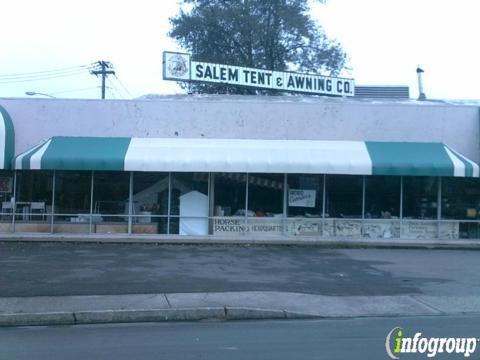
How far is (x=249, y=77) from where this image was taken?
2852 centimetres

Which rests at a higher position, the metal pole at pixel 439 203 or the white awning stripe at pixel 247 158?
the white awning stripe at pixel 247 158

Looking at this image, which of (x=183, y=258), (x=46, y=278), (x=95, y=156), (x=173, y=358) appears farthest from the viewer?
(x=95, y=156)

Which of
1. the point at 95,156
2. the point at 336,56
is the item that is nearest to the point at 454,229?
the point at 95,156

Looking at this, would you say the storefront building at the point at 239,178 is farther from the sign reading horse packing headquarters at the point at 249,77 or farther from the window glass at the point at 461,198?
the sign reading horse packing headquarters at the point at 249,77

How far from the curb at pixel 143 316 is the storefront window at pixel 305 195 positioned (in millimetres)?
12684

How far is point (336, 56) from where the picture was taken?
4284cm

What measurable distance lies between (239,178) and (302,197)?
2407 millimetres

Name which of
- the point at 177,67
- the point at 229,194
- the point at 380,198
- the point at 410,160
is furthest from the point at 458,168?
the point at 177,67

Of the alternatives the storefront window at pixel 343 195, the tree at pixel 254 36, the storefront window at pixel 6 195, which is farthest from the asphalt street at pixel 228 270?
the tree at pixel 254 36

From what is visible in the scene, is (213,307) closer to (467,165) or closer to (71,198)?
(71,198)

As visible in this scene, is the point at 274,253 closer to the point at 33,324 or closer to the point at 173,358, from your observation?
the point at 33,324

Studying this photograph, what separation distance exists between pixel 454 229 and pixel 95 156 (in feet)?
43.0

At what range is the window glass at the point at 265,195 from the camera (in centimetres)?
2256

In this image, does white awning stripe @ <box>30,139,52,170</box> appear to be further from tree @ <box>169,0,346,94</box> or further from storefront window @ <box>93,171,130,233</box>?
tree @ <box>169,0,346,94</box>
